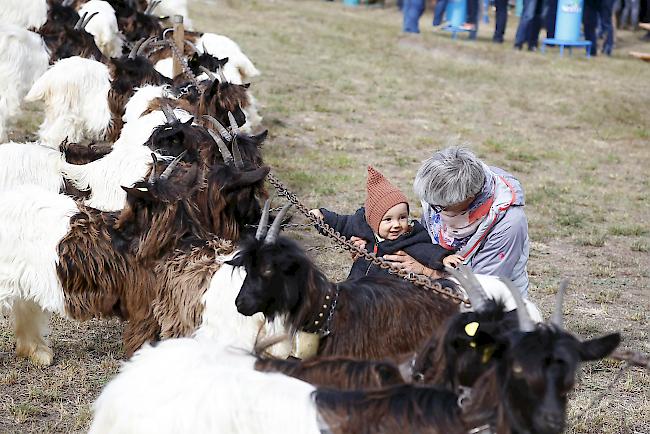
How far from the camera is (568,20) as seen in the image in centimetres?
2125

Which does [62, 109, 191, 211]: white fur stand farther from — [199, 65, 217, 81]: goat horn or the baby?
the baby

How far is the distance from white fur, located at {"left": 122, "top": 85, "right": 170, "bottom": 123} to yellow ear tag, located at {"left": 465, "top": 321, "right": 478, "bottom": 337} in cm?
581

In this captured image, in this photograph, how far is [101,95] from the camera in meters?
9.40

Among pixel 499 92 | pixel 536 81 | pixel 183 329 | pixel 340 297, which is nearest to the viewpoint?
pixel 340 297

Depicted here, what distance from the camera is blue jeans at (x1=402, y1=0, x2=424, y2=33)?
2255cm

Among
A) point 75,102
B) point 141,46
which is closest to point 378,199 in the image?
point 75,102

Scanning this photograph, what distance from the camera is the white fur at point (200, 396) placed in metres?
3.22

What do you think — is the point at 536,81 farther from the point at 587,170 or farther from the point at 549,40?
the point at 587,170

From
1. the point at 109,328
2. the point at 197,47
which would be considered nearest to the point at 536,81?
the point at 197,47

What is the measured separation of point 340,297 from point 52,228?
1850 mm

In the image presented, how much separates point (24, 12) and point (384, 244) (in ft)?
A: 28.3

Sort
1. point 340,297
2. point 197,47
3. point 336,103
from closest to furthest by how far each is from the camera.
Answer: point 340,297
point 197,47
point 336,103

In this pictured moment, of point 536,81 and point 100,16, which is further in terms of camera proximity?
point 536,81

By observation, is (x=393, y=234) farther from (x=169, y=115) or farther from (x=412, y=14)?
(x=412, y=14)
